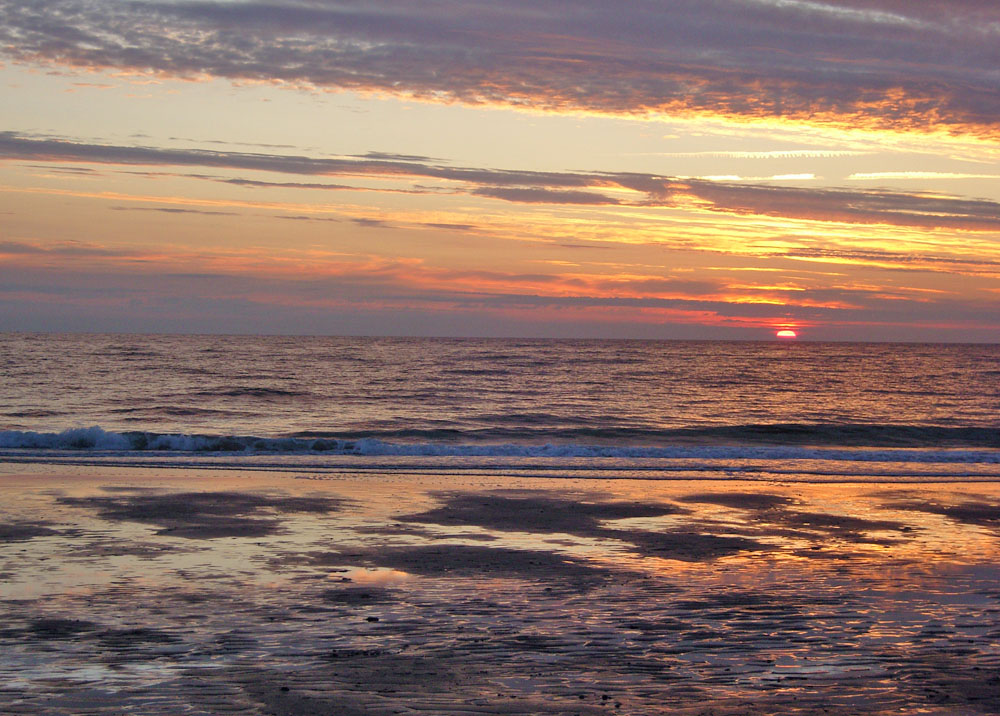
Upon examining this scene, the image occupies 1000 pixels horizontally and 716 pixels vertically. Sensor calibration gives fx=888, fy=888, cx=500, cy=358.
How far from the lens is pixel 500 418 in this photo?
38.0 metres

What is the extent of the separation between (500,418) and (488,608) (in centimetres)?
2907

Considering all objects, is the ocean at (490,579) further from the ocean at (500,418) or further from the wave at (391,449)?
the ocean at (500,418)

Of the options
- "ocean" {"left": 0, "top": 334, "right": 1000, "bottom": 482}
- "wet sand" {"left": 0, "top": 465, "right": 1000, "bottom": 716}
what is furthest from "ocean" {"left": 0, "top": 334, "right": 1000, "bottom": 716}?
"ocean" {"left": 0, "top": 334, "right": 1000, "bottom": 482}

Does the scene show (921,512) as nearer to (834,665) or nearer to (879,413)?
(834,665)

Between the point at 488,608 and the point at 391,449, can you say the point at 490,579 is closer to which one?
the point at 488,608

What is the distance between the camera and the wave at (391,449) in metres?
26.1

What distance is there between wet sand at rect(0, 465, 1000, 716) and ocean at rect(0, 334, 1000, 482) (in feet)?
24.7

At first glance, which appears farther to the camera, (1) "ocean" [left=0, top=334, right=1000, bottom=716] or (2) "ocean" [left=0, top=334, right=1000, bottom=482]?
(2) "ocean" [left=0, top=334, right=1000, bottom=482]

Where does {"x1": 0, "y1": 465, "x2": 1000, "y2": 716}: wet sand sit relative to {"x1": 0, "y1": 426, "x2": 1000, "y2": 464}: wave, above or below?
above

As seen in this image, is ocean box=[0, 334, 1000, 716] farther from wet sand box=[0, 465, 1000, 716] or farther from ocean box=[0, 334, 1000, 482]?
ocean box=[0, 334, 1000, 482]

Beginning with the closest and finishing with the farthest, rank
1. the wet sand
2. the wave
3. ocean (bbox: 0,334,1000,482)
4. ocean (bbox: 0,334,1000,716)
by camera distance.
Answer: the wet sand < ocean (bbox: 0,334,1000,716) < ocean (bbox: 0,334,1000,482) < the wave

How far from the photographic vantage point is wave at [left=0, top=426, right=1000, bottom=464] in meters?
26.1

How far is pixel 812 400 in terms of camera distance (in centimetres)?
5047

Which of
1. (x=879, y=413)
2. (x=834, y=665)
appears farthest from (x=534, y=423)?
(x=834, y=665)
